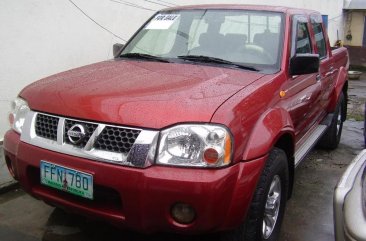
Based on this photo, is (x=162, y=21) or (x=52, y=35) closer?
(x=162, y=21)

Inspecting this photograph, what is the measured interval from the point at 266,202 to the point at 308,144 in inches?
56.1

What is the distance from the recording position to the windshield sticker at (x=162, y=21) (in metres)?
3.79

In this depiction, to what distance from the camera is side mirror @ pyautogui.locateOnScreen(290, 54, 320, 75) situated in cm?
306

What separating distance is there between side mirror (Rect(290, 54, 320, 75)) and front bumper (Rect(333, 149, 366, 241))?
98cm

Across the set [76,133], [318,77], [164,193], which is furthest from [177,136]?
[318,77]

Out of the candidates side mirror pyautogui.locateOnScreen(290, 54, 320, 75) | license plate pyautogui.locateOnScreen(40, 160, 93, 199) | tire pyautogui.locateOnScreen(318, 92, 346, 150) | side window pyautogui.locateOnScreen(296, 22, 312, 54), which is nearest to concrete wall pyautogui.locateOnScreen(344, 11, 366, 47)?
tire pyautogui.locateOnScreen(318, 92, 346, 150)

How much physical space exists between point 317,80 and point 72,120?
8.45 ft

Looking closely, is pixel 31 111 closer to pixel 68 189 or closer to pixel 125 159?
pixel 68 189

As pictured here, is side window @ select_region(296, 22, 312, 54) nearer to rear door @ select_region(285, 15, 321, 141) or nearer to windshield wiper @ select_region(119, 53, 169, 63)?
rear door @ select_region(285, 15, 321, 141)

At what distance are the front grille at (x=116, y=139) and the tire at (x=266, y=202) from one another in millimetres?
782

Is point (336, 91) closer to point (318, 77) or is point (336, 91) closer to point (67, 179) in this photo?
point (318, 77)

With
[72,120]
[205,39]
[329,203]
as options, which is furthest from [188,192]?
[329,203]

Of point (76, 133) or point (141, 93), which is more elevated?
point (141, 93)

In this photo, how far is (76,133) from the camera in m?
2.37
